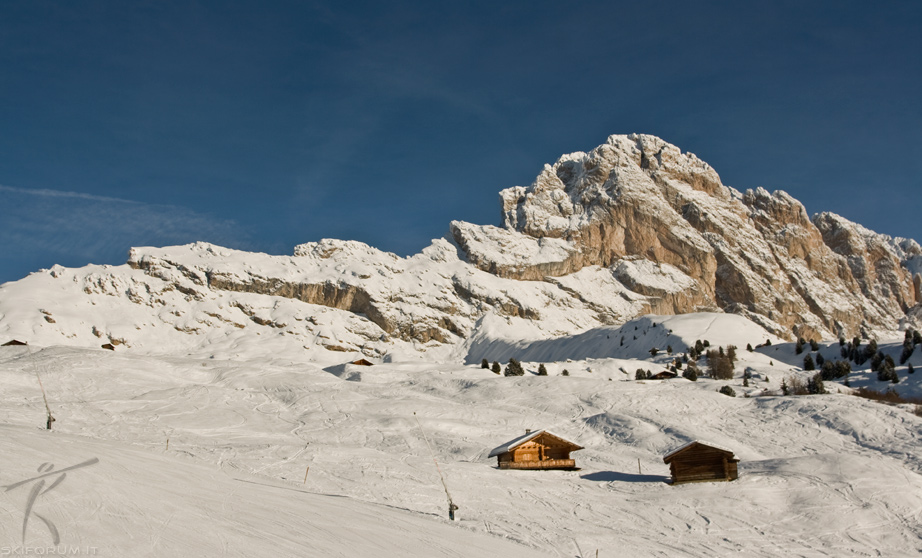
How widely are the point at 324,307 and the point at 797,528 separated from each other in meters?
152

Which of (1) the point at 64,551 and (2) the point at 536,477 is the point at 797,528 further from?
(1) the point at 64,551

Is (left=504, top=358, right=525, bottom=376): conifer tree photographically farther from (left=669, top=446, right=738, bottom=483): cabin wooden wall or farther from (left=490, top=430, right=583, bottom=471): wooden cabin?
(left=669, top=446, right=738, bottom=483): cabin wooden wall

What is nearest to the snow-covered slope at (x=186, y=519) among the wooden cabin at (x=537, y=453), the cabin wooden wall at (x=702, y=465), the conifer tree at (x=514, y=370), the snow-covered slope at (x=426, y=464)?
the snow-covered slope at (x=426, y=464)

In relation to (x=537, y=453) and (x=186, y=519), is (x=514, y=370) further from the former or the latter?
(x=186, y=519)

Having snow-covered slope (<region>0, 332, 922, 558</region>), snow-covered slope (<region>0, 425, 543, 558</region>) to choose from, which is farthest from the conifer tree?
snow-covered slope (<region>0, 425, 543, 558</region>)

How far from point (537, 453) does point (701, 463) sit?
26.2 feet

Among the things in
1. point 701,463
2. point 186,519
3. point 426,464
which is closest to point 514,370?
point 426,464

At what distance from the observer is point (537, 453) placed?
3450cm

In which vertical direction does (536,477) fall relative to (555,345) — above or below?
below

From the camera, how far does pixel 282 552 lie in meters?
11.3

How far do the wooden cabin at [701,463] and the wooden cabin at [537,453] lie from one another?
5.23 m

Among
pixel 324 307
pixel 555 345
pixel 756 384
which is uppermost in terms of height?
pixel 324 307

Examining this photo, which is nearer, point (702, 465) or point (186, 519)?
point (186, 519)

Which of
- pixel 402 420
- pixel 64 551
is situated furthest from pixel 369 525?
pixel 402 420
